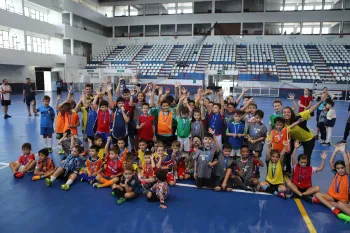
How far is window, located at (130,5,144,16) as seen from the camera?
1432 inches

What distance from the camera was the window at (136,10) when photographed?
36375 mm

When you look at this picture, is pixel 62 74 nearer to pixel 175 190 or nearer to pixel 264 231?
pixel 175 190

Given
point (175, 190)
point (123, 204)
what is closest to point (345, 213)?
point (175, 190)

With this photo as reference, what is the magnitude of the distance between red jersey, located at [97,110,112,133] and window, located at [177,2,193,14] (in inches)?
1268

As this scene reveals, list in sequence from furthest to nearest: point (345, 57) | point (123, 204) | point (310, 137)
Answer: point (345, 57) < point (310, 137) < point (123, 204)

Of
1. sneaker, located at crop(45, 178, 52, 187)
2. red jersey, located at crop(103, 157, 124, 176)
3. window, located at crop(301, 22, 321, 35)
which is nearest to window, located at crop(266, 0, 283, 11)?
window, located at crop(301, 22, 321, 35)

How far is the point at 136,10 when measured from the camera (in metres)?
37.0

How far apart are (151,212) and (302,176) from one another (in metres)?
2.79

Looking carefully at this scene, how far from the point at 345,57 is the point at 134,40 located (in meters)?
26.4

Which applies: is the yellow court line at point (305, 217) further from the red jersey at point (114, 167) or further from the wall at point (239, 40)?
the wall at point (239, 40)

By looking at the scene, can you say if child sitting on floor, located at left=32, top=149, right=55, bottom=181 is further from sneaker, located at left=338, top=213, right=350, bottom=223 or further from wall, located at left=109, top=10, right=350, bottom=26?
wall, located at left=109, top=10, right=350, bottom=26

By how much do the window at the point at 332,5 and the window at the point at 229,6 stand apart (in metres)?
10.5

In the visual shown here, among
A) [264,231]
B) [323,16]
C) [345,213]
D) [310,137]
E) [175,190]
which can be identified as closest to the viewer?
[264,231]

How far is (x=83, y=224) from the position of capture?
11.7ft
